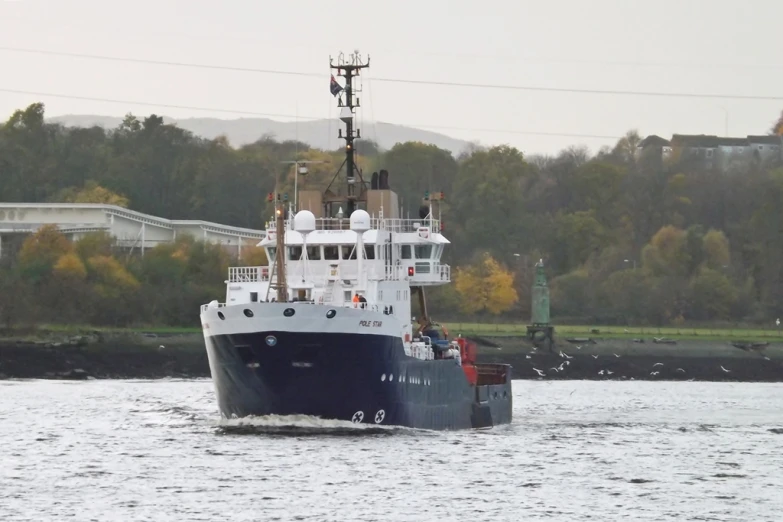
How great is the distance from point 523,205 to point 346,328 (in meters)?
114

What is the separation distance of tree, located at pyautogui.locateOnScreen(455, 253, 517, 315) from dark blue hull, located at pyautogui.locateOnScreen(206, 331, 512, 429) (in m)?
89.0

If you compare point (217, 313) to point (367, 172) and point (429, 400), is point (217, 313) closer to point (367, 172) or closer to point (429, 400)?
point (429, 400)

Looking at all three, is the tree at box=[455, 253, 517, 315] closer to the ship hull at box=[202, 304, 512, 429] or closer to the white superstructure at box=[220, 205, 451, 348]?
the white superstructure at box=[220, 205, 451, 348]

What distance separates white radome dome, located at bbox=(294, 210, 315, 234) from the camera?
60.2 meters

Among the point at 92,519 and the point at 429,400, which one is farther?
the point at 429,400

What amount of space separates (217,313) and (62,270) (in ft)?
236

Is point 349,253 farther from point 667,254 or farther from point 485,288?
point 667,254

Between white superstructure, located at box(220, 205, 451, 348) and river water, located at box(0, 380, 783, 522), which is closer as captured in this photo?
river water, located at box(0, 380, 783, 522)

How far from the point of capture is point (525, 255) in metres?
162

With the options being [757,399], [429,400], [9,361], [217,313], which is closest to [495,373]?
[429,400]

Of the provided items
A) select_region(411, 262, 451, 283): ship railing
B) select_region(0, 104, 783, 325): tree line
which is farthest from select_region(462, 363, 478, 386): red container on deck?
select_region(0, 104, 783, 325): tree line

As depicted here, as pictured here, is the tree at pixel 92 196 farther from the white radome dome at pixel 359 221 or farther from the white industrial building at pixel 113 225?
the white radome dome at pixel 359 221

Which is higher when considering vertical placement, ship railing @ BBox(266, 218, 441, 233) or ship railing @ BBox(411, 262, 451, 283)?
ship railing @ BBox(266, 218, 441, 233)

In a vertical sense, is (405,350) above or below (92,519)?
above
